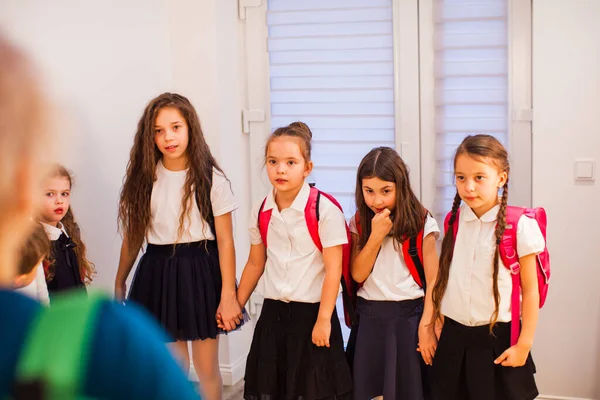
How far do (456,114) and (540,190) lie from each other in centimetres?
49

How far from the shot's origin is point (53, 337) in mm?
569

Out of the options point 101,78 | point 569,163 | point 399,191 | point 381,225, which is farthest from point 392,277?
point 101,78

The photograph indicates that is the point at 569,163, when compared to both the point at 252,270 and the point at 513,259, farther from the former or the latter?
the point at 252,270

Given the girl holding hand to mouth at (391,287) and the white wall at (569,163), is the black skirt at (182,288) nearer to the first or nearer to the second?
the girl holding hand to mouth at (391,287)

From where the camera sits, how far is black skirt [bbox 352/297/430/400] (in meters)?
2.57

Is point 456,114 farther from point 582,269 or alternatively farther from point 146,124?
point 146,124

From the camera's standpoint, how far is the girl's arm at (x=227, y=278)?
9.12 feet

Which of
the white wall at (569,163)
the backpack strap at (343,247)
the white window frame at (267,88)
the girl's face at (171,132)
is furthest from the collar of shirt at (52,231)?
the white wall at (569,163)

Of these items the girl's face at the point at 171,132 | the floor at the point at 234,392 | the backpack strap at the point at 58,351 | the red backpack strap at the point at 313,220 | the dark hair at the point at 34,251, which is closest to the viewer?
the backpack strap at the point at 58,351

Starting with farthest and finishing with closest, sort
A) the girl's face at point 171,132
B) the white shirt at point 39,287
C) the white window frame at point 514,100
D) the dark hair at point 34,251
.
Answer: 1. the white window frame at point 514,100
2. the girl's face at point 171,132
3. the white shirt at point 39,287
4. the dark hair at point 34,251

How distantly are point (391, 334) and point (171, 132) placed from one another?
1.04 m

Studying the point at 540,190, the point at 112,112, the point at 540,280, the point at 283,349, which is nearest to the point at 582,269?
the point at 540,190

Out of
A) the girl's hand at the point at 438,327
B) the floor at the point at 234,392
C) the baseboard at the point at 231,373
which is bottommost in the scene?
the floor at the point at 234,392

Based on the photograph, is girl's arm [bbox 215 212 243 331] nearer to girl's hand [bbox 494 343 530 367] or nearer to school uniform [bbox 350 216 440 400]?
school uniform [bbox 350 216 440 400]
